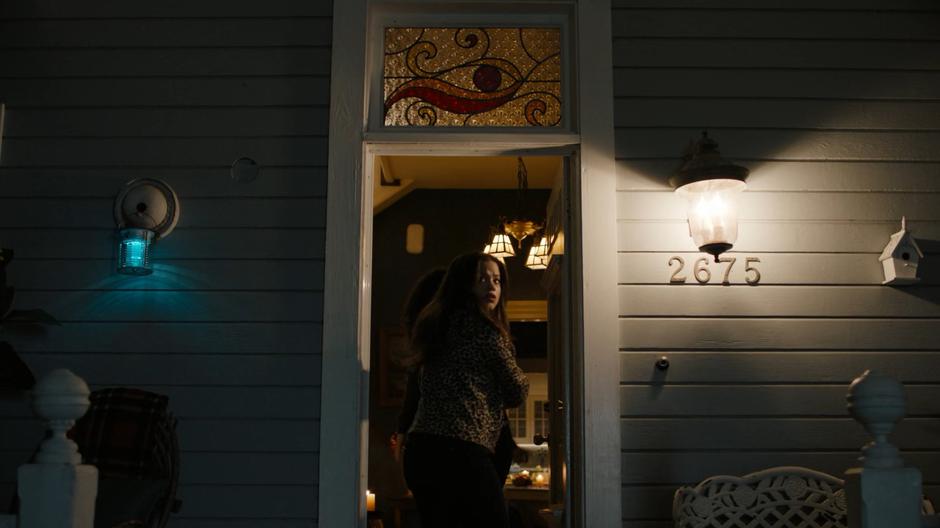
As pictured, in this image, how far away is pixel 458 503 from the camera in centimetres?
311

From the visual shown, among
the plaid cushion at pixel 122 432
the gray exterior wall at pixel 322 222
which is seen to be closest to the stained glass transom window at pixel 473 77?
the gray exterior wall at pixel 322 222

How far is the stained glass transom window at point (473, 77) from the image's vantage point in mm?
3840

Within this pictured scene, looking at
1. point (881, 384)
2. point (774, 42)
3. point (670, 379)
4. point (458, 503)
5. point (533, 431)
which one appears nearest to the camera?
point (881, 384)

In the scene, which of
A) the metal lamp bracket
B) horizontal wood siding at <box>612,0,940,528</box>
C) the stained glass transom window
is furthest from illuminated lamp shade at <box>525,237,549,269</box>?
the metal lamp bracket

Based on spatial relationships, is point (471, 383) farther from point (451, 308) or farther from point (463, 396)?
→ point (451, 308)

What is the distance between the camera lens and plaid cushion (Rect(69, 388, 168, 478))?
294 cm

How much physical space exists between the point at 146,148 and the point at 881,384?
2712 millimetres

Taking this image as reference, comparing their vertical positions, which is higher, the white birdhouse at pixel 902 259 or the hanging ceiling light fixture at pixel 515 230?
the hanging ceiling light fixture at pixel 515 230

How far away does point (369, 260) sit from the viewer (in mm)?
3684

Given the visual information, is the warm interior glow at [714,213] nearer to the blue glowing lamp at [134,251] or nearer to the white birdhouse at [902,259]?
the white birdhouse at [902,259]

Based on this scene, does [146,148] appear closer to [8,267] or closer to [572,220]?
[8,267]

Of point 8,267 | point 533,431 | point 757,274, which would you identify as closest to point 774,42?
point 757,274

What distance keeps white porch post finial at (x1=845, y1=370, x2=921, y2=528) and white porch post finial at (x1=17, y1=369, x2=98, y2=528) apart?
1751mm

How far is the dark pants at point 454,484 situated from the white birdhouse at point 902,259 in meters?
1.62
